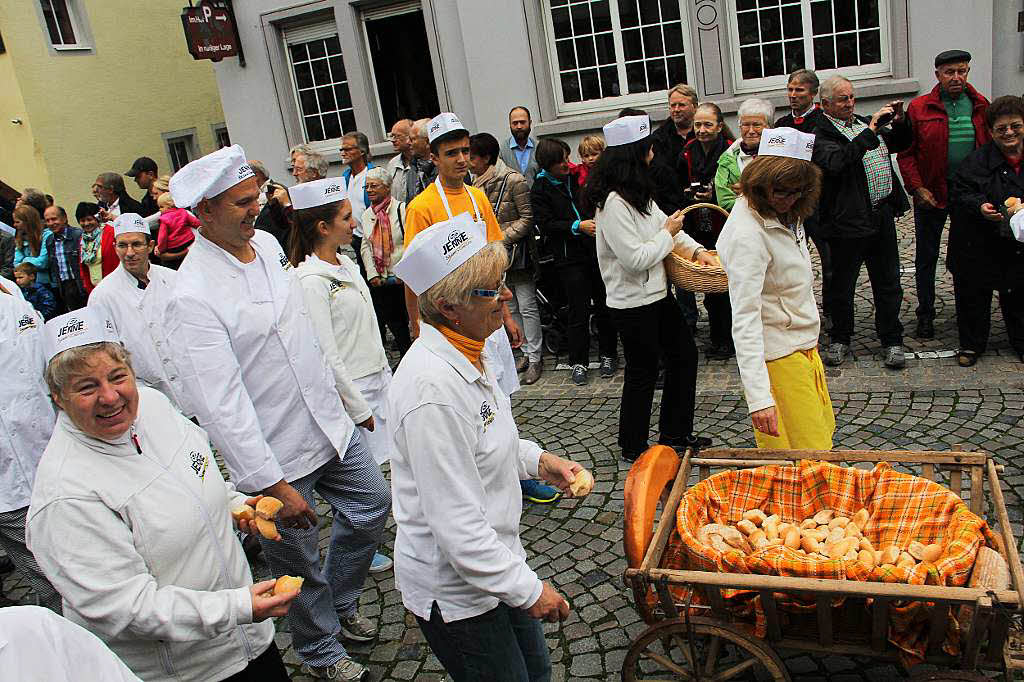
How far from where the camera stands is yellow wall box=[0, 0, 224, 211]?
1588 centimetres

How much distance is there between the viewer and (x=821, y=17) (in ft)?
35.8

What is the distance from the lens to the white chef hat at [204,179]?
3.32 metres

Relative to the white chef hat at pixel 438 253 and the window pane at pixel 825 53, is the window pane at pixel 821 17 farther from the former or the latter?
the white chef hat at pixel 438 253

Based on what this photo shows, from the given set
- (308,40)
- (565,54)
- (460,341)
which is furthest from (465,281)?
(308,40)

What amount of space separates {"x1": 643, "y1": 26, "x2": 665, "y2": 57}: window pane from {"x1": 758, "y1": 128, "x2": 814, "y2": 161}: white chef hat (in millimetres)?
8212

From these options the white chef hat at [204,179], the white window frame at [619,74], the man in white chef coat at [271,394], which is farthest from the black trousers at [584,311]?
the white window frame at [619,74]

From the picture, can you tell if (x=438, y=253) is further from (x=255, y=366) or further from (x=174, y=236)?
(x=174, y=236)

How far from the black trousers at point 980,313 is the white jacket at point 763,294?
9.76 ft

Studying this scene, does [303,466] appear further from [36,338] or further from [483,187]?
[483,187]

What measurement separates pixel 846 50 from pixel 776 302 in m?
8.26

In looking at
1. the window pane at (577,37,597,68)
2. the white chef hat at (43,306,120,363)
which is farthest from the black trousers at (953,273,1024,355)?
the window pane at (577,37,597,68)

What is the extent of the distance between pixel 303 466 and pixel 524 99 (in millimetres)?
9248

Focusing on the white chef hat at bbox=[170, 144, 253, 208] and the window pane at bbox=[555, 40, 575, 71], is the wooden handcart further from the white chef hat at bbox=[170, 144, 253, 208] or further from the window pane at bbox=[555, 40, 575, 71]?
the window pane at bbox=[555, 40, 575, 71]

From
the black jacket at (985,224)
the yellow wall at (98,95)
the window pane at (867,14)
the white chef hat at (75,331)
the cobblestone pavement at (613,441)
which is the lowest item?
the cobblestone pavement at (613,441)
